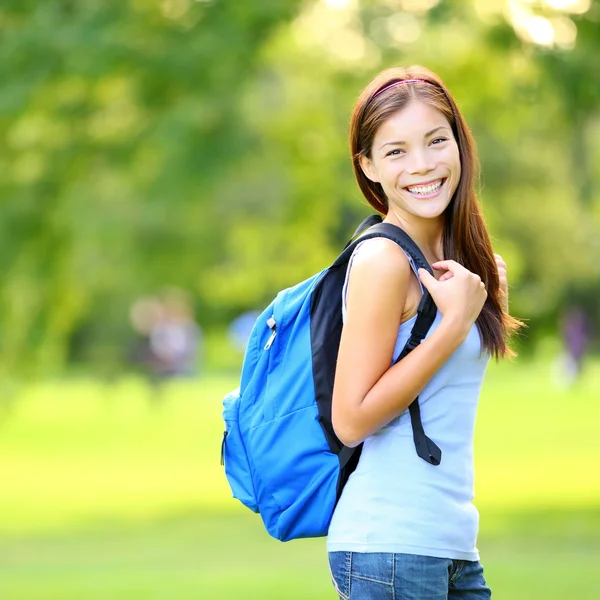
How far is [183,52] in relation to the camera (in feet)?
30.4

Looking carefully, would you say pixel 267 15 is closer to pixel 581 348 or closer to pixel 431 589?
pixel 431 589

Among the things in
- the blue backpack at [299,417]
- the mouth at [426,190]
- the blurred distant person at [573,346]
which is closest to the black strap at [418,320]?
the blue backpack at [299,417]

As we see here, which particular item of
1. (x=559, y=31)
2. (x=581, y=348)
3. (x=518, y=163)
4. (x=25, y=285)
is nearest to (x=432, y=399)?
(x=559, y=31)

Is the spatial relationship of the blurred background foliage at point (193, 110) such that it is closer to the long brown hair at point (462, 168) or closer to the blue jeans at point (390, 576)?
the long brown hair at point (462, 168)

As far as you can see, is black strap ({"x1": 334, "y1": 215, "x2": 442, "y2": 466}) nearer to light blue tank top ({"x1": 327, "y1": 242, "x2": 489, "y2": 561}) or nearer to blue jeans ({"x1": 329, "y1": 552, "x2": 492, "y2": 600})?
light blue tank top ({"x1": 327, "y1": 242, "x2": 489, "y2": 561})

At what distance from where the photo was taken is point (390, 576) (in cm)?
222

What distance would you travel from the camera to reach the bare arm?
223 centimetres

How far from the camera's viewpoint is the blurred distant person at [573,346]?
35.5 meters

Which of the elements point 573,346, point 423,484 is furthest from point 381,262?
point 573,346

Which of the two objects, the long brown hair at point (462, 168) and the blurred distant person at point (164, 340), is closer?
the long brown hair at point (462, 168)

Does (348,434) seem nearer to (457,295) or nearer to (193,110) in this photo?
(457,295)

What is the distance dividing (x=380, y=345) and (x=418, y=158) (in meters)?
0.38

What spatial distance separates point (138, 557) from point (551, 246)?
28067 mm

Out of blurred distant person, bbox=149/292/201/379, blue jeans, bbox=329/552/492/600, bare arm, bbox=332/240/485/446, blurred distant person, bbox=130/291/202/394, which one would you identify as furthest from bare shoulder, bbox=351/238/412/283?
blurred distant person, bbox=149/292/201/379
